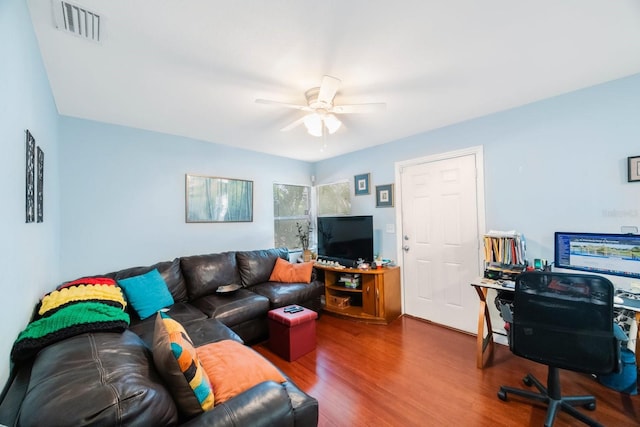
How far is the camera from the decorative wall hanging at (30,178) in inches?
51.3

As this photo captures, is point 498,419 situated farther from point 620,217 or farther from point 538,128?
point 538,128

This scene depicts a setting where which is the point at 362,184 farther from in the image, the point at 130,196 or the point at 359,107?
the point at 130,196

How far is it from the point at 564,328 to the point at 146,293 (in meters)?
3.26

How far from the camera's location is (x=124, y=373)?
913 millimetres

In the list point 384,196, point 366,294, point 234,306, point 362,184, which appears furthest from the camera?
point 362,184

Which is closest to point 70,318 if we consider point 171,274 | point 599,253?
point 171,274

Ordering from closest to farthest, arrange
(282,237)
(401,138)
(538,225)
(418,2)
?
(418,2) < (538,225) < (401,138) < (282,237)

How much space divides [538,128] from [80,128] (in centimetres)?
454

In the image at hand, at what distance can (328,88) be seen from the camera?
177 centimetres

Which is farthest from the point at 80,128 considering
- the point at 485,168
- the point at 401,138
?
the point at 485,168

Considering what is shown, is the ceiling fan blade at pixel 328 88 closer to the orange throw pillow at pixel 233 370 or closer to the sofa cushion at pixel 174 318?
the orange throw pillow at pixel 233 370

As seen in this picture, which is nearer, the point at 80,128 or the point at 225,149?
the point at 80,128

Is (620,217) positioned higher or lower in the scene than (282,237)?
higher

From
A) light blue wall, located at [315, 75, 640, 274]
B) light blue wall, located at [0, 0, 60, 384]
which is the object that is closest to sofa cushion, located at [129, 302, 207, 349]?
light blue wall, located at [0, 0, 60, 384]
